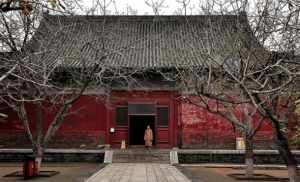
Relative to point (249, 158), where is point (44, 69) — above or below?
above

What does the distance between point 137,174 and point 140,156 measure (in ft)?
21.3

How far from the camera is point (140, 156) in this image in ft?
80.8

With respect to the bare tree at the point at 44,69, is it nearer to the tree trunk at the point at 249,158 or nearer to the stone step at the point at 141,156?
the stone step at the point at 141,156

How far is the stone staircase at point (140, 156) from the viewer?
78.6 feet

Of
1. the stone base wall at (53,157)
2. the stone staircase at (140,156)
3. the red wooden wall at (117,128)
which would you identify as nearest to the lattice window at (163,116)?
the red wooden wall at (117,128)

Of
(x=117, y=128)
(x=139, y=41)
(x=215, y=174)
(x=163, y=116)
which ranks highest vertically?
(x=139, y=41)

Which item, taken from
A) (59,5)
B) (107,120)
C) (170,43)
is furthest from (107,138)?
(59,5)

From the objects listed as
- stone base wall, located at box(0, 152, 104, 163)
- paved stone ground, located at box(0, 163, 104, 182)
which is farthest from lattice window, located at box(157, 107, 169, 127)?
paved stone ground, located at box(0, 163, 104, 182)

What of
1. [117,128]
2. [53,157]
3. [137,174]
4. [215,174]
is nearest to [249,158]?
[215,174]

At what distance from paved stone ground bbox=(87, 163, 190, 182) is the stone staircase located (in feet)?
6.65

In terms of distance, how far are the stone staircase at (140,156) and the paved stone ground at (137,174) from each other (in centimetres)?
203

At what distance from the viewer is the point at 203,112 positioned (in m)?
26.7

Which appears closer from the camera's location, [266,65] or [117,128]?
[266,65]

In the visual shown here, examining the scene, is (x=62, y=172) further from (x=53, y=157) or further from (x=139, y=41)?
(x=139, y=41)
